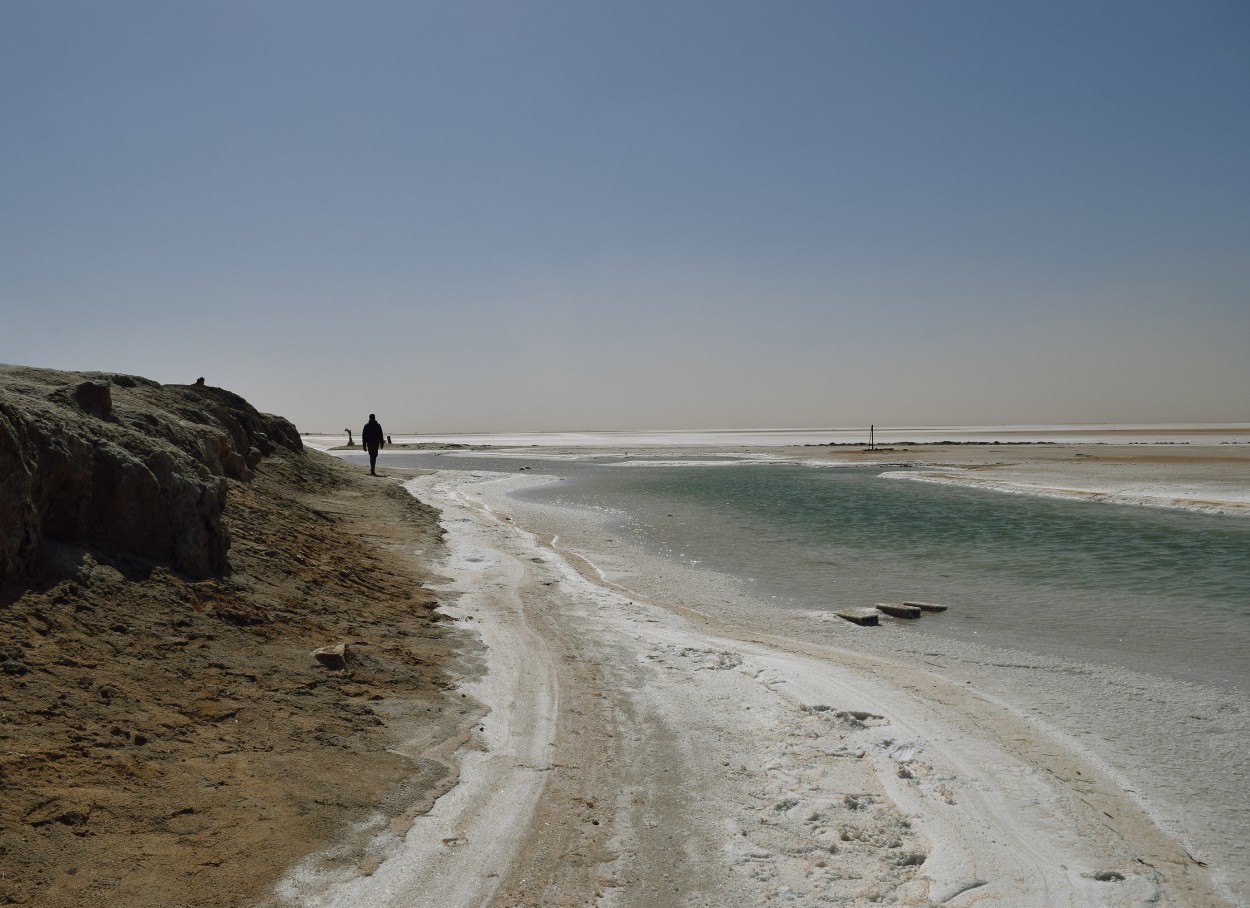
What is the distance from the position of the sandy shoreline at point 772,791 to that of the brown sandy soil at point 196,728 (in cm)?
44

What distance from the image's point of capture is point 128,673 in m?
5.59

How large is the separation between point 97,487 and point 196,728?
11.1ft

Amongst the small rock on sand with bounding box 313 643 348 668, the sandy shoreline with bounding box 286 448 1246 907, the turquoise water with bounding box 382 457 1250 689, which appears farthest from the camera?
the turquoise water with bounding box 382 457 1250 689

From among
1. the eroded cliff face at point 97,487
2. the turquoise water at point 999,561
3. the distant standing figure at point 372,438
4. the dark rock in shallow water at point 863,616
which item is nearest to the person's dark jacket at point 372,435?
the distant standing figure at point 372,438

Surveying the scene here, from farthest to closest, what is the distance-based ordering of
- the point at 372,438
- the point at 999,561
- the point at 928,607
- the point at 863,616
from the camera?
the point at 372,438 < the point at 999,561 < the point at 928,607 < the point at 863,616

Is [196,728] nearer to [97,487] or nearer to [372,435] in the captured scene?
[97,487]

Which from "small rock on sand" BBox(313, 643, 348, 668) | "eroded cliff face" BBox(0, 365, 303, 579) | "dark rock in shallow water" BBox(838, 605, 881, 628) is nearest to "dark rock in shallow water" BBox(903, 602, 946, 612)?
"dark rock in shallow water" BBox(838, 605, 881, 628)

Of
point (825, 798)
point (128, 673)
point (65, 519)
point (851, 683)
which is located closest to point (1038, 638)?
point (851, 683)

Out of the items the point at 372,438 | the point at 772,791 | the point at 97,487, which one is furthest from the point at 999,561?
the point at 372,438

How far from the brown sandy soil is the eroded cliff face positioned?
0.32 metres

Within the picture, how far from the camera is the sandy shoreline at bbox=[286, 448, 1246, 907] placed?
4.27m

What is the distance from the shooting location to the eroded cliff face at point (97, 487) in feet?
20.0

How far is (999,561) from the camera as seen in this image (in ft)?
50.6

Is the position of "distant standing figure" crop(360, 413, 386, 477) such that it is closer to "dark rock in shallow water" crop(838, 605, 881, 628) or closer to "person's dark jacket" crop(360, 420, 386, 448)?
"person's dark jacket" crop(360, 420, 386, 448)
